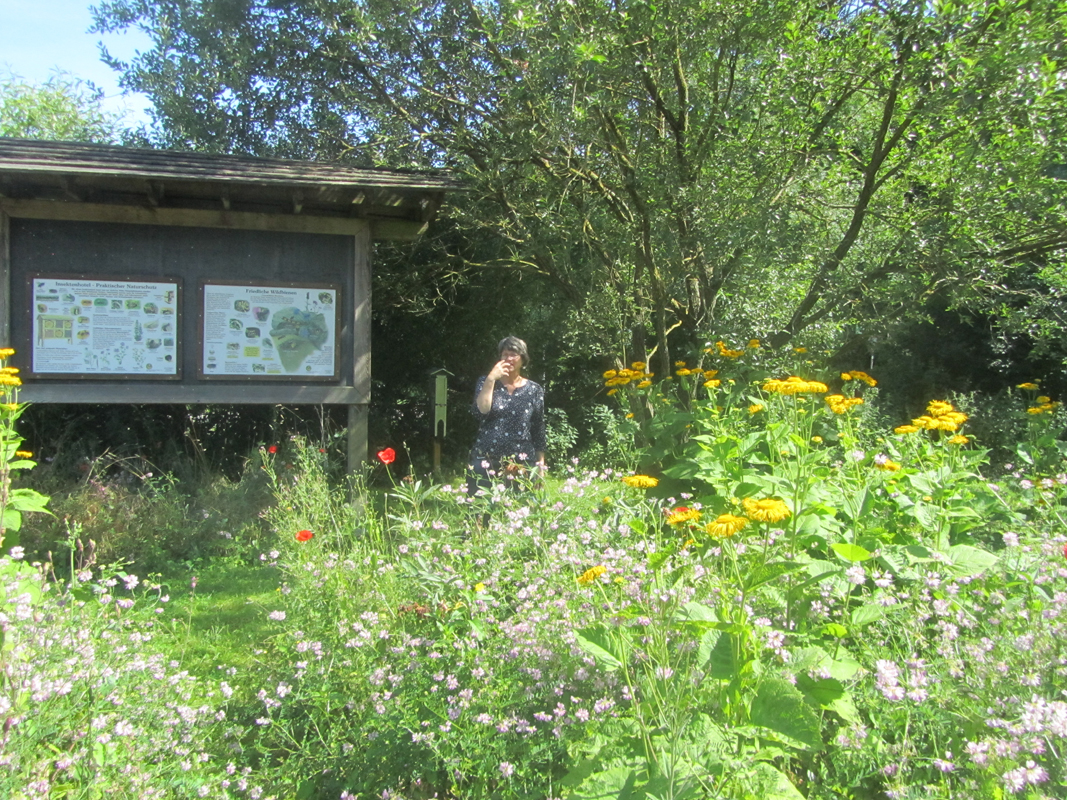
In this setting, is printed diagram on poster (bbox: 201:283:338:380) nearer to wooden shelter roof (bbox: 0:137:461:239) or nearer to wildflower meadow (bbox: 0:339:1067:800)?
wooden shelter roof (bbox: 0:137:461:239)

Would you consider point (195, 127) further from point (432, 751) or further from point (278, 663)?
point (432, 751)

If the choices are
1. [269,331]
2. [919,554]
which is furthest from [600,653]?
[269,331]

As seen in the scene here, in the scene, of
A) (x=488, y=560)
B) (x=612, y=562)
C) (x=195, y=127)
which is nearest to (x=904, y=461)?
(x=612, y=562)

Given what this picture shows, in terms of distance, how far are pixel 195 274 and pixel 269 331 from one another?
0.69m

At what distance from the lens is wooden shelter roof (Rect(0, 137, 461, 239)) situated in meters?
5.59

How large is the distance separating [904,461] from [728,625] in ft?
8.08

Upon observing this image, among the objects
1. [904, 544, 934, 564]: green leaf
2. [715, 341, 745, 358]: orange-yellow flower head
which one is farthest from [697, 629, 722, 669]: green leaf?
[715, 341, 745, 358]: orange-yellow flower head

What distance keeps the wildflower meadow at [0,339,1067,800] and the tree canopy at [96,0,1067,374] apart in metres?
2.26

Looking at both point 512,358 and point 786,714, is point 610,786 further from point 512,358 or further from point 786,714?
point 512,358

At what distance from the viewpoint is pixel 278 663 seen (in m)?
3.47

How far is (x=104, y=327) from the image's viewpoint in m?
6.13

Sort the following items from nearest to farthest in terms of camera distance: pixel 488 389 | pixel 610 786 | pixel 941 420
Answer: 1. pixel 610 786
2. pixel 941 420
3. pixel 488 389

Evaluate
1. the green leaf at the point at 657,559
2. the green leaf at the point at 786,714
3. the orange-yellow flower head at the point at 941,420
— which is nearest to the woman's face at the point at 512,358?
the orange-yellow flower head at the point at 941,420

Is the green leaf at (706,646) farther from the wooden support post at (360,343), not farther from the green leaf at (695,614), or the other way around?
the wooden support post at (360,343)
